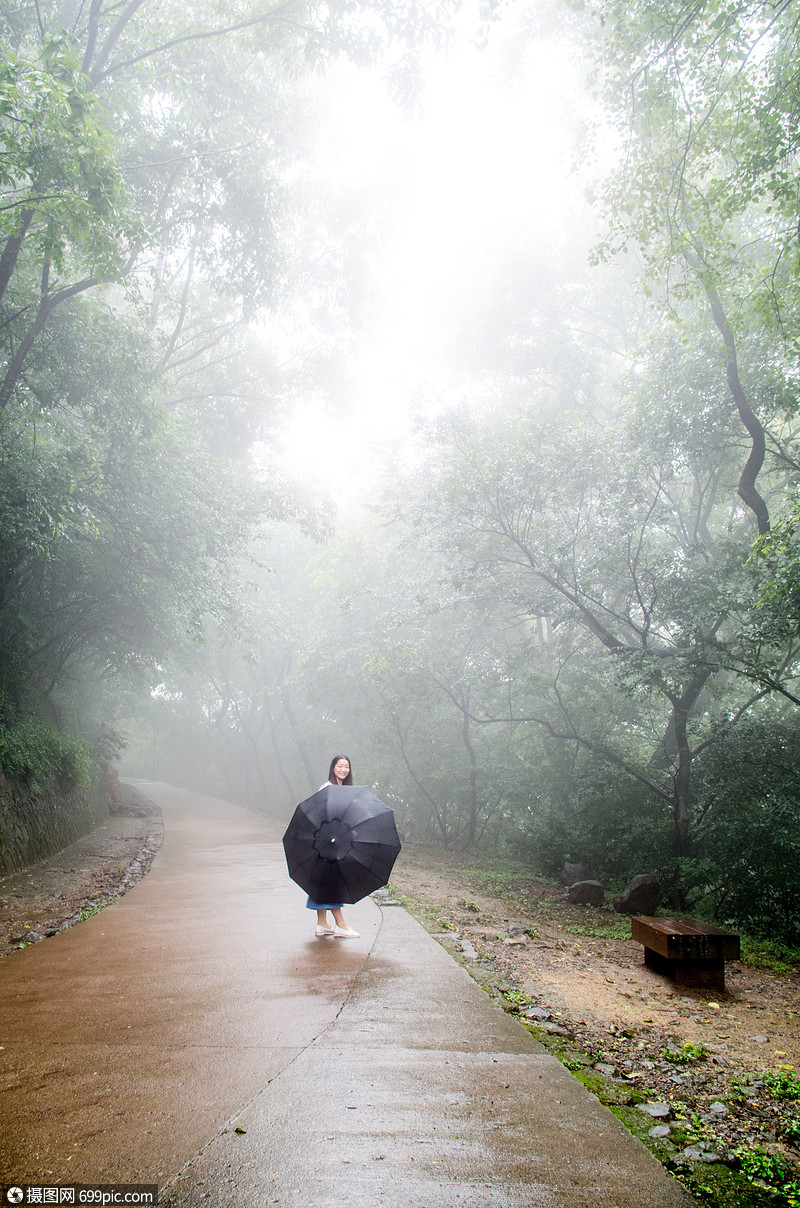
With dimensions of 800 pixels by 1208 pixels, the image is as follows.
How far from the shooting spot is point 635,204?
7961 millimetres

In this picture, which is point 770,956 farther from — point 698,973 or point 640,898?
point 698,973

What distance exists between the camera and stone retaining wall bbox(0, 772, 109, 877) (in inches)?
345

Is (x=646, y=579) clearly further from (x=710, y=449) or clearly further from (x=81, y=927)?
(x=81, y=927)

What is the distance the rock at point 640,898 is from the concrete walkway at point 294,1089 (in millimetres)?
5092

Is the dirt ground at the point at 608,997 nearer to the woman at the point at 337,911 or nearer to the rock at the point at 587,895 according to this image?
the rock at the point at 587,895

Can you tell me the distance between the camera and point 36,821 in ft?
32.7

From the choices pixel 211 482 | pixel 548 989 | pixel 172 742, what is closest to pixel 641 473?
pixel 548 989

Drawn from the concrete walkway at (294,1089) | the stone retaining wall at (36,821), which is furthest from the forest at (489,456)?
the concrete walkway at (294,1089)

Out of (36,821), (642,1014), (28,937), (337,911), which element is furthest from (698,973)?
(36,821)

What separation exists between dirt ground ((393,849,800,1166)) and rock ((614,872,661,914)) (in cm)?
34

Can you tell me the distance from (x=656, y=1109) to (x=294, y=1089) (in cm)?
152

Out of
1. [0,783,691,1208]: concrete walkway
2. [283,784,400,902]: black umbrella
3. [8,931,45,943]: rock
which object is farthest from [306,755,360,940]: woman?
[8,931,45,943]: rock

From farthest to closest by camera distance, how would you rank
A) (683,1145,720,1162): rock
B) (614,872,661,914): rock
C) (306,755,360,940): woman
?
(614,872,661,914): rock → (306,755,360,940): woman → (683,1145,720,1162): rock

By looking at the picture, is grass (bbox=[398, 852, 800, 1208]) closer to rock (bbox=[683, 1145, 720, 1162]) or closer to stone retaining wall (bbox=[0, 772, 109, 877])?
rock (bbox=[683, 1145, 720, 1162])
